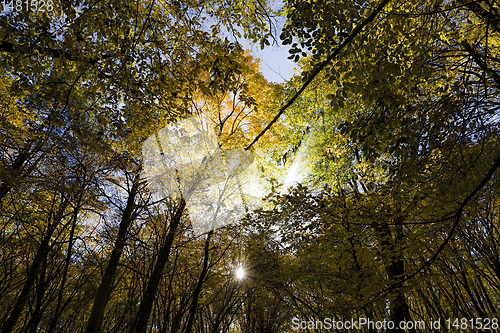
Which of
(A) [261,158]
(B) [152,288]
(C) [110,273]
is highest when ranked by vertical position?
(A) [261,158]

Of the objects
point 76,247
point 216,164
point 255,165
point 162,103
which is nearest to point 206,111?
point 216,164

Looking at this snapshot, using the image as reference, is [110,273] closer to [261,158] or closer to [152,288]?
[152,288]

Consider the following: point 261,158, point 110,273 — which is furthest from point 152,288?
point 261,158

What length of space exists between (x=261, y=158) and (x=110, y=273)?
602 cm

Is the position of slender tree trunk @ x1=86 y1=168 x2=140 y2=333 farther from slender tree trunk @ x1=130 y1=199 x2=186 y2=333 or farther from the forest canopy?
slender tree trunk @ x1=130 y1=199 x2=186 y2=333

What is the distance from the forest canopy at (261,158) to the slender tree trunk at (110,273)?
5 cm

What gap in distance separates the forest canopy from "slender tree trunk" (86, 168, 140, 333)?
5 cm

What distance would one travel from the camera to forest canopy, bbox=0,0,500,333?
114 inches

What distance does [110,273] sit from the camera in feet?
18.1

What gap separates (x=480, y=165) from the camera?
3252mm

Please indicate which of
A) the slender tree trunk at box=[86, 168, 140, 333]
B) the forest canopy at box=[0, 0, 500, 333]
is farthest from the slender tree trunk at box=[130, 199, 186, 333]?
the slender tree trunk at box=[86, 168, 140, 333]

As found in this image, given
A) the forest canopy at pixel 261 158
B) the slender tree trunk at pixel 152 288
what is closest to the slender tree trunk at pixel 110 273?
the forest canopy at pixel 261 158

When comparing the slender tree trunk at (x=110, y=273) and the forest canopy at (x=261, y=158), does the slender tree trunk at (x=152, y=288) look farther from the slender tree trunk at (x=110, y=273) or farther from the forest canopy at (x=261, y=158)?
the slender tree trunk at (x=110, y=273)

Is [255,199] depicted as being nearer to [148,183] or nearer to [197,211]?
[197,211]
